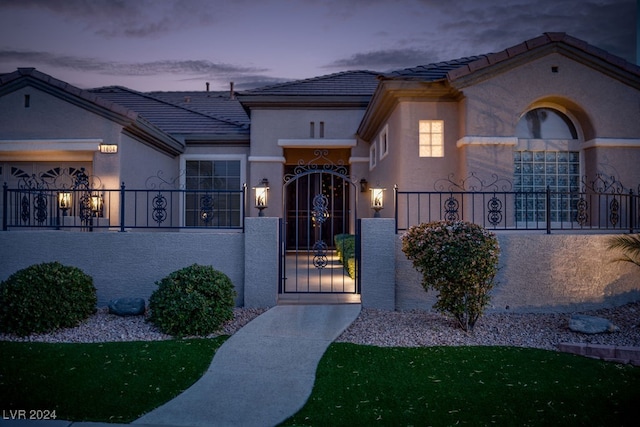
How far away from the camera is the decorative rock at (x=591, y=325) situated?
22.5 feet

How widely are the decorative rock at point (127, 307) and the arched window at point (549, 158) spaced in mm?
8071

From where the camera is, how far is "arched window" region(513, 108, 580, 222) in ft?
34.9

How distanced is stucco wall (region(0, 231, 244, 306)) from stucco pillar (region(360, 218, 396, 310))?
2.12 metres

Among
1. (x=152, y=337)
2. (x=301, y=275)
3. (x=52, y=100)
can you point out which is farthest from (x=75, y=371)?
(x=52, y=100)

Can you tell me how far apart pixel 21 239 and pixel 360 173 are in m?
9.26

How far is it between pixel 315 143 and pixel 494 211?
7.18m

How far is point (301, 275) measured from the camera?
1055cm

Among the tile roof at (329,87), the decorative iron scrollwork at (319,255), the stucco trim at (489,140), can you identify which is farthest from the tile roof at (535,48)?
the tile roof at (329,87)

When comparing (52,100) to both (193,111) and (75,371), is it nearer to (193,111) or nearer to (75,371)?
(193,111)

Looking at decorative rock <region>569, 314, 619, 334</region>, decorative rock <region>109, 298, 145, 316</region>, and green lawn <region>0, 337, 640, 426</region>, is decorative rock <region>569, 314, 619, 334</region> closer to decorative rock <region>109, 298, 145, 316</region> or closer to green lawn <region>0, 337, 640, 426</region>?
green lawn <region>0, 337, 640, 426</region>

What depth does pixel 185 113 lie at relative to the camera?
16.4 m

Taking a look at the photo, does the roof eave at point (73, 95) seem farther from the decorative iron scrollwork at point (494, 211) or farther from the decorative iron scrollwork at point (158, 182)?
the decorative iron scrollwork at point (494, 211)

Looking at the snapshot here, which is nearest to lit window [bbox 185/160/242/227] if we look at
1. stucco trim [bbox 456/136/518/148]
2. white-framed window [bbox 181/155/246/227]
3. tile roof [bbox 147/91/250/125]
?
white-framed window [bbox 181/155/246/227]

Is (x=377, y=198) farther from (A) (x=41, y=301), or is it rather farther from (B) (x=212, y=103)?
(B) (x=212, y=103)
